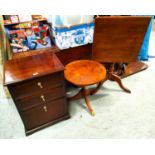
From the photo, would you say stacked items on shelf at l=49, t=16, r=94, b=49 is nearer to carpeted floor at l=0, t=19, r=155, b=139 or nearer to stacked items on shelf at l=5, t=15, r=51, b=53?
stacked items on shelf at l=5, t=15, r=51, b=53

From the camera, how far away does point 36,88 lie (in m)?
1.29

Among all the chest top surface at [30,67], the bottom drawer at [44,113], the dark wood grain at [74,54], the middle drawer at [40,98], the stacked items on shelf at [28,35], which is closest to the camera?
the chest top surface at [30,67]

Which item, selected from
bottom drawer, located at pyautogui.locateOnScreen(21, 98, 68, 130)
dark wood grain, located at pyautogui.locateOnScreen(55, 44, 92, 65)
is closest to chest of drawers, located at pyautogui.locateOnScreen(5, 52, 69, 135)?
bottom drawer, located at pyautogui.locateOnScreen(21, 98, 68, 130)

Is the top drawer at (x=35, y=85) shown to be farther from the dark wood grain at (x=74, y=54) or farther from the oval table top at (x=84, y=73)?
the dark wood grain at (x=74, y=54)

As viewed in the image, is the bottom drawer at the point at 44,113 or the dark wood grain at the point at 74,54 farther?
the dark wood grain at the point at 74,54

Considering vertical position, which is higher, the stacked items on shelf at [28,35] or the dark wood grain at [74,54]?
the stacked items on shelf at [28,35]

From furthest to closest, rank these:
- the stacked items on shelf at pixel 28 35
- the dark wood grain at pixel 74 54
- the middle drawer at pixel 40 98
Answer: the dark wood grain at pixel 74 54 < the stacked items on shelf at pixel 28 35 < the middle drawer at pixel 40 98

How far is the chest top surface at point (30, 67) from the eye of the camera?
1.21m

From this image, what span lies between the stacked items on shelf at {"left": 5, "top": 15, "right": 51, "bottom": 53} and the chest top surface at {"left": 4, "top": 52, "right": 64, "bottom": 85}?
0.83 ft

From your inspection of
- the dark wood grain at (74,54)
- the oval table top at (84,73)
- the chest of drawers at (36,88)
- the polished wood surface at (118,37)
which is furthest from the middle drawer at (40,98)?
the polished wood surface at (118,37)

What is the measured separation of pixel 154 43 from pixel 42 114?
106 inches

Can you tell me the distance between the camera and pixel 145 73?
2336 mm

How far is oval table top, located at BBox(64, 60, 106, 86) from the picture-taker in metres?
1.47

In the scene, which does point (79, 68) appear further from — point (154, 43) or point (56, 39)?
point (154, 43)
